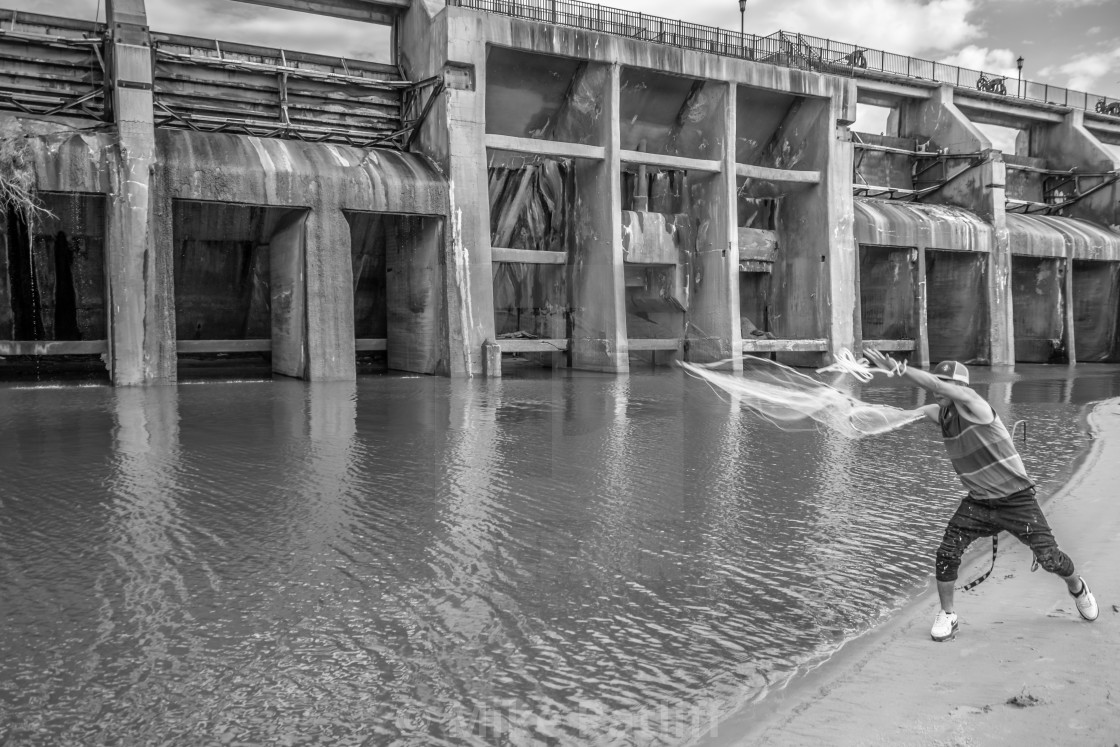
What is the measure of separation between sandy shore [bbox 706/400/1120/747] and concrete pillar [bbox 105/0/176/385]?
49.0 ft

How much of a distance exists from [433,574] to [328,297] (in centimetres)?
1379

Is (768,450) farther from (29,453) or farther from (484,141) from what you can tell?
(484,141)

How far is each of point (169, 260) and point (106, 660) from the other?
14131 mm

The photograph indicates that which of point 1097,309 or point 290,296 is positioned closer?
point 290,296

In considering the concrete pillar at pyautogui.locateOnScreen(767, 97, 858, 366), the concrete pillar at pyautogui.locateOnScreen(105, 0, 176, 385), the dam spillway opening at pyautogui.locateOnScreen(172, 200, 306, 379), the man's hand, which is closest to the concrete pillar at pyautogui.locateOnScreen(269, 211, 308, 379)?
the dam spillway opening at pyautogui.locateOnScreen(172, 200, 306, 379)

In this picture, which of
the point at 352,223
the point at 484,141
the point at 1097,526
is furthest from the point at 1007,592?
the point at 352,223

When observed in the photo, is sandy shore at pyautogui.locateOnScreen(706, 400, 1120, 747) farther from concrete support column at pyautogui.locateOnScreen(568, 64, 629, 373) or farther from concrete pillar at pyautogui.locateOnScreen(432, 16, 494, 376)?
concrete support column at pyautogui.locateOnScreen(568, 64, 629, 373)

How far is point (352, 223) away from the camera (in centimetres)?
2183

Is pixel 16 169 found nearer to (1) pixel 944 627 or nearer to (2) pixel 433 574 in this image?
(2) pixel 433 574

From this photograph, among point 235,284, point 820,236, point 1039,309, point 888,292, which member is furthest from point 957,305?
point 235,284

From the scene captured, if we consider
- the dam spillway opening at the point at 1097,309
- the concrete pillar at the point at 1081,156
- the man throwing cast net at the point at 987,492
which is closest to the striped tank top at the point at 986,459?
the man throwing cast net at the point at 987,492

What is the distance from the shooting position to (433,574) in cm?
544

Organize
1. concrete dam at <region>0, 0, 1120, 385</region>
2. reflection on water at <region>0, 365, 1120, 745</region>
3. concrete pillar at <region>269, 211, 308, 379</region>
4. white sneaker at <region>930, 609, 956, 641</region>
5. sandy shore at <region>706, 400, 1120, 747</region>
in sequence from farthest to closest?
concrete pillar at <region>269, 211, 308, 379</region> → concrete dam at <region>0, 0, 1120, 385</region> → white sneaker at <region>930, 609, 956, 641</region> → reflection on water at <region>0, 365, 1120, 745</region> → sandy shore at <region>706, 400, 1120, 747</region>

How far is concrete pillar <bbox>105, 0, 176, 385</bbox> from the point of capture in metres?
16.2
